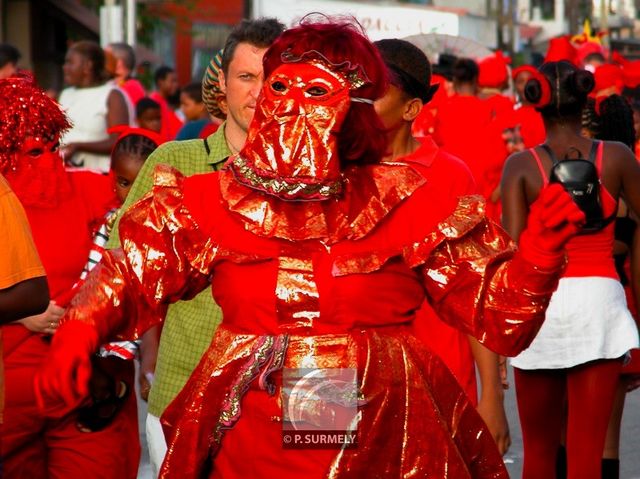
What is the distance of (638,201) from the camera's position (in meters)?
6.30

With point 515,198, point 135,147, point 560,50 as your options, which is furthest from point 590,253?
point 560,50

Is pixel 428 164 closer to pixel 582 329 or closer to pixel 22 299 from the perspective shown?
pixel 582 329

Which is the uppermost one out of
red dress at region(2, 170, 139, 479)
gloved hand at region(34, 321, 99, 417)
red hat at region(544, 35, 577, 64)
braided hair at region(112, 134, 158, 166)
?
red hat at region(544, 35, 577, 64)

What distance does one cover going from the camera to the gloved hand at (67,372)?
373 cm

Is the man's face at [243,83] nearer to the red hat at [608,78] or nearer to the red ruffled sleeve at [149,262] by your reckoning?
the red ruffled sleeve at [149,262]

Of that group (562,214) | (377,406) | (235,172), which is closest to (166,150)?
(235,172)

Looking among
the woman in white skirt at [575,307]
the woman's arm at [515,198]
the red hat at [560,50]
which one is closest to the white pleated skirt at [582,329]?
the woman in white skirt at [575,307]

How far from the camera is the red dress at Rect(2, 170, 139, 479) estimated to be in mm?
5480

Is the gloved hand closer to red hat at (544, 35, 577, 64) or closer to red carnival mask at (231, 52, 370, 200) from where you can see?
red carnival mask at (231, 52, 370, 200)

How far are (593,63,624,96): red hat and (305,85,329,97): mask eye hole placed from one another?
8.28m

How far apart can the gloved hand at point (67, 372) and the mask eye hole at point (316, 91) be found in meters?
0.81

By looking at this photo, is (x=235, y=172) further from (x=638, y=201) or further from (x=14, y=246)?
(x=638, y=201)

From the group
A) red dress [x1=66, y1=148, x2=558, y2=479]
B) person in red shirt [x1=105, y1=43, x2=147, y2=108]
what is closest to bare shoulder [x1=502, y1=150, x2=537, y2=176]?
red dress [x1=66, y1=148, x2=558, y2=479]

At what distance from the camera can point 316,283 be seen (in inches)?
152
